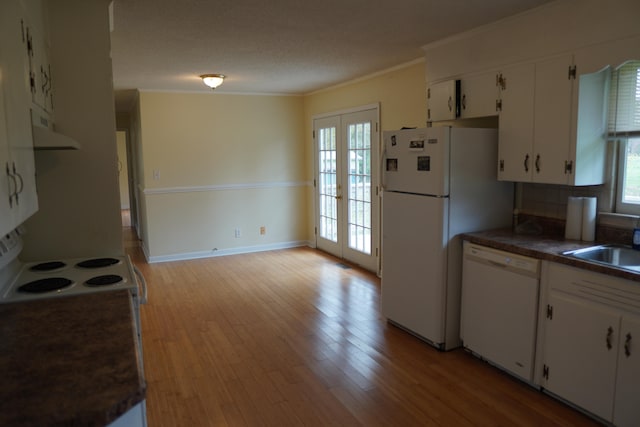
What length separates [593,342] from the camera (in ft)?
7.88

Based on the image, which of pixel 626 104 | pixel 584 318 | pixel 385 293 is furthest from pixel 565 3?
pixel 385 293

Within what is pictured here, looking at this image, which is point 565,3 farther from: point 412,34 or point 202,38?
point 202,38

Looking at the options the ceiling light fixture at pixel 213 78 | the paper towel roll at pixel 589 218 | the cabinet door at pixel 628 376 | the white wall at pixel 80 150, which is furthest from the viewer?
the ceiling light fixture at pixel 213 78

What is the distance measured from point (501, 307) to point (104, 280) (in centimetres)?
237

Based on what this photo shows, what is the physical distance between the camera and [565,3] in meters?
2.71

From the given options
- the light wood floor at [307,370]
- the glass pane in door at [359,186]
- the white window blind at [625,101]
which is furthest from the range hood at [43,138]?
the glass pane in door at [359,186]

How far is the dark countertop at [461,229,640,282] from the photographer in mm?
2311

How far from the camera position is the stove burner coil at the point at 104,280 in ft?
7.23

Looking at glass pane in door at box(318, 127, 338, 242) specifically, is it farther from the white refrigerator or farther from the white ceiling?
the white refrigerator

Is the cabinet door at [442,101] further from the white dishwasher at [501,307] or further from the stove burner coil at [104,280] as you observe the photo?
the stove burner coil at [104,280]

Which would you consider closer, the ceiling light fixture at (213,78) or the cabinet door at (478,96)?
the cabinet door at (478,96)

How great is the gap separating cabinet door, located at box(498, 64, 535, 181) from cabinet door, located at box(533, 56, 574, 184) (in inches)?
1.8

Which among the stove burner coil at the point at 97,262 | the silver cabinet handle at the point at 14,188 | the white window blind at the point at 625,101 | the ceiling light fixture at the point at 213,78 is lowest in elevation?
the stove burner coil at the point at 97,262

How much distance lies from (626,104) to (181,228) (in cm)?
526
